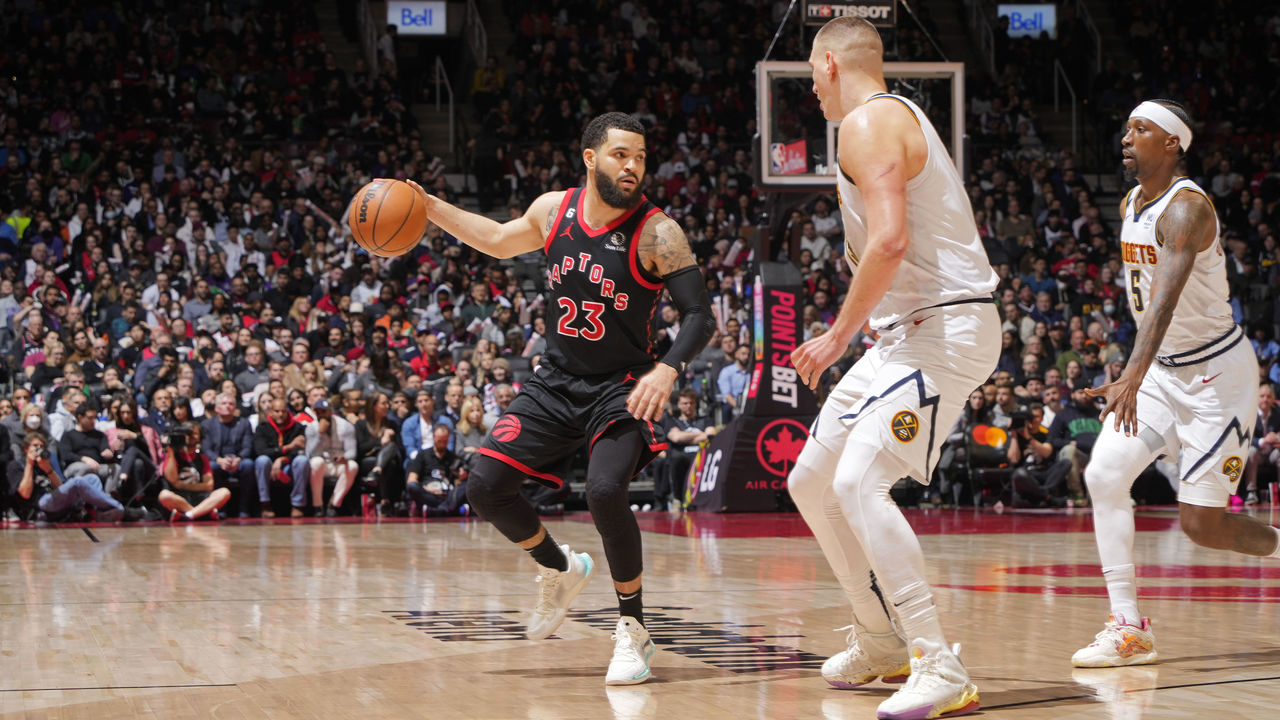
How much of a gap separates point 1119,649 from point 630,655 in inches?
64.1

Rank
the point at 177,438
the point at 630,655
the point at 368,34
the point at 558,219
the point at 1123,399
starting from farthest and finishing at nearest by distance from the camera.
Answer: the point at 368,34 → the point at 177,438 → the point at 558,219 → the point at 1123,399 → the point at 630,655

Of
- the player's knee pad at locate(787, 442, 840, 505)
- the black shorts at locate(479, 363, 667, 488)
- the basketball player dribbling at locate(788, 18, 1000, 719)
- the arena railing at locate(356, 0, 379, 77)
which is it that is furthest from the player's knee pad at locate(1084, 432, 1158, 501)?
the arena railing at locate(356, 0, 379, 77)

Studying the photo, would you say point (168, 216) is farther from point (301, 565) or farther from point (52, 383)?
point (301, 565)

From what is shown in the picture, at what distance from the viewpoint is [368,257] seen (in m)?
17.5

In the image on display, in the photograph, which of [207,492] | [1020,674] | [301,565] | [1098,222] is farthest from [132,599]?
[1098,222]

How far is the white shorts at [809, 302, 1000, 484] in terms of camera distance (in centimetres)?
399

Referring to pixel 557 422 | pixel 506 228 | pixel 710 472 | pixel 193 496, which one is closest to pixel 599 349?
pixel 557 422

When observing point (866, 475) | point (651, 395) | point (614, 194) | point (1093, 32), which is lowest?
point (866, 475)

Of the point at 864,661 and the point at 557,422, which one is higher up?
the point at 557,422

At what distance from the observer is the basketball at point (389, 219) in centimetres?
538

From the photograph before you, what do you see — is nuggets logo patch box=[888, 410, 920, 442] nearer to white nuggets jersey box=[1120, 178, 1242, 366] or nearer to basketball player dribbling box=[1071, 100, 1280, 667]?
basketball player dribbling box=[1071, 100, 1280, 667]

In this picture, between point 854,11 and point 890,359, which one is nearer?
point 890,359

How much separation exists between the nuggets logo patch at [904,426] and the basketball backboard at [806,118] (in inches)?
320

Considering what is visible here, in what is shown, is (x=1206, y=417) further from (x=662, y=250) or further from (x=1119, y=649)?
(x=662, y=250)
